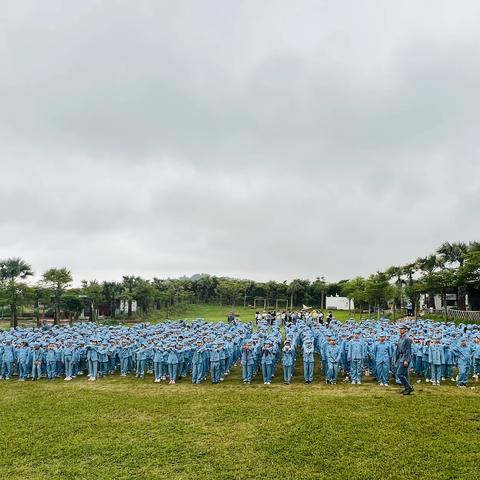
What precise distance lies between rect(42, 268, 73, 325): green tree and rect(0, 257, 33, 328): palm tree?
6.13 ft

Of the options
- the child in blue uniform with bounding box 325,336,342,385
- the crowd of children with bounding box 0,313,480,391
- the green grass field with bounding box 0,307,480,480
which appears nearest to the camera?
the green grass field with bounding box 0,307,480,480

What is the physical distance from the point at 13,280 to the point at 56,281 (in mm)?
4541

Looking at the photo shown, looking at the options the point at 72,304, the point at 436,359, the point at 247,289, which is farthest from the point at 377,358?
the point at 247,289

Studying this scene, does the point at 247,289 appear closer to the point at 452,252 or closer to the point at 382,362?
the point at 452,252

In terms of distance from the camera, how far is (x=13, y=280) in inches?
1487

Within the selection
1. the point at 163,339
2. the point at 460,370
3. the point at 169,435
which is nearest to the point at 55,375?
→ the point at 163,339

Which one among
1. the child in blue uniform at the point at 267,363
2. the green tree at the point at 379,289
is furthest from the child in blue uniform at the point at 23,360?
the green tree at the point at 379,289

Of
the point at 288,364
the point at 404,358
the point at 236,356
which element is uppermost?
the point at 404,358

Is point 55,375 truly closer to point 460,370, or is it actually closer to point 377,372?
point 377,372

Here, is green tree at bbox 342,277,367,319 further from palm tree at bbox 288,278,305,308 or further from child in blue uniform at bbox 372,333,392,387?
child in blue uniform at bbox 372,333,392,387

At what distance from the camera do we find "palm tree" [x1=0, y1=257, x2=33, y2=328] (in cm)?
3712

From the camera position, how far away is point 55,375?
65.7 ft

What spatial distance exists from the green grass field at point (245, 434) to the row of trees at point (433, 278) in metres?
20.9

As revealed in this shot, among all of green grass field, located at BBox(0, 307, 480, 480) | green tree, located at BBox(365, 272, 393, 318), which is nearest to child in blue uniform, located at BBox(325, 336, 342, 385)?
green grass field, located at BBox(0, 307, 480, 480)
